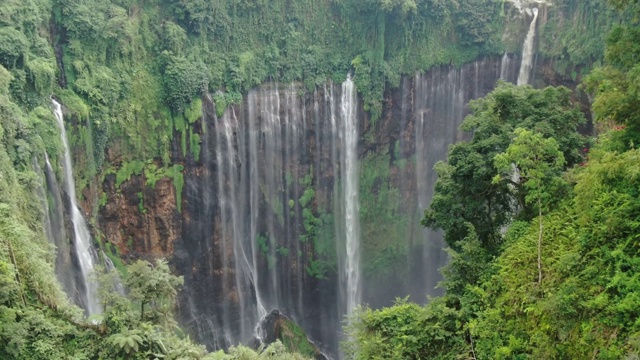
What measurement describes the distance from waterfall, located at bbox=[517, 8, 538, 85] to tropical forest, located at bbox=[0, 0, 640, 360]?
8 cm

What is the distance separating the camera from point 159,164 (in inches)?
872

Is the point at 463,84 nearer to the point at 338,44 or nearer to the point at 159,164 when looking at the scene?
the point at 338,44

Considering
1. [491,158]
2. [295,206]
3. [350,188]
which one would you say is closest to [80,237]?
[295,206]

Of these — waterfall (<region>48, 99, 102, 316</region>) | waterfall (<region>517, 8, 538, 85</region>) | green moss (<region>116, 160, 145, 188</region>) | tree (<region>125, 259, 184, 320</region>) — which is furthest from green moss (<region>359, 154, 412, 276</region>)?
tree (<region>125, 259, 184, 320</region>)

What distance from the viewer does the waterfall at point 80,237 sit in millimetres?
17709

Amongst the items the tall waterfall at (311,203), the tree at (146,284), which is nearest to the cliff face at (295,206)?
the tall waterfall at (311,203)

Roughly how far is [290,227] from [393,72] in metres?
8.29

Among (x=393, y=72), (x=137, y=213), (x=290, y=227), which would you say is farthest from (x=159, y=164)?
(x=393, y=72)

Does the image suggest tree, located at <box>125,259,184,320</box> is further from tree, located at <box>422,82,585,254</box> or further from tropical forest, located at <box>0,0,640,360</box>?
tree, located at <box>422,82,585,254</box>

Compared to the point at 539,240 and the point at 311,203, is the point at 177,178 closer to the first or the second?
the point at 311,203

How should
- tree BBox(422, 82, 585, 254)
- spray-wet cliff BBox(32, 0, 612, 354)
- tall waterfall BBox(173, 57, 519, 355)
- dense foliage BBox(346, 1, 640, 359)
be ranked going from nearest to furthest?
dense foliage BBox(346, 1, 640, 359), tree BBox(422, 82, 585, 254), spray-wet cliff BBox(32, 0, 612, 354), tall waterfall BBox(173, 57, 519, 355)

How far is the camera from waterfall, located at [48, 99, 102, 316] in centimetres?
1771

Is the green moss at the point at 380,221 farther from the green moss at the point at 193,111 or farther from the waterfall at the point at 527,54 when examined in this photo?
the green moss at the point at 193,111

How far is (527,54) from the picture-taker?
85.6 ft
